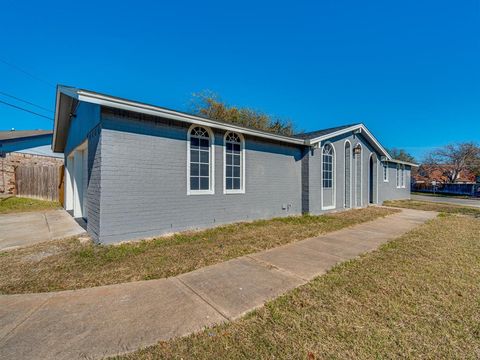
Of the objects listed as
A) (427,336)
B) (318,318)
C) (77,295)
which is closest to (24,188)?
(77,295)

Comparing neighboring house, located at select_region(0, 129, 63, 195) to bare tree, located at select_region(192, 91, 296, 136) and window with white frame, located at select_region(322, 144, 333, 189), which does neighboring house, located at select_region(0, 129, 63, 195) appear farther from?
window with white frame, located at select_region(322, 144, 333, 189)

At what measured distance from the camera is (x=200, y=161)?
668 cm

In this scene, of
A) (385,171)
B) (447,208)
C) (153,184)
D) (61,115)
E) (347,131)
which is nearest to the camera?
→ (153,184)

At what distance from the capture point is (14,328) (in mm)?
2283

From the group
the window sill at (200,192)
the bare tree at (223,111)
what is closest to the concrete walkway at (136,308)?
the window sill at (200,192)

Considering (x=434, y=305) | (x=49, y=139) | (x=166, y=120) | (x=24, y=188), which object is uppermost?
(x=49, y=139)

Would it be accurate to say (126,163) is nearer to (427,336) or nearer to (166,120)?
(166,120)

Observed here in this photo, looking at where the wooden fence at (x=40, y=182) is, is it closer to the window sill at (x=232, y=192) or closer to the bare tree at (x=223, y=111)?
the window sill at (x=232, y=192)

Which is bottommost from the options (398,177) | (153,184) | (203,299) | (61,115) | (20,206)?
(203,299)

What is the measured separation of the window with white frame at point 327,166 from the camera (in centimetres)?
1044

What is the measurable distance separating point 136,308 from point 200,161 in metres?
4.54

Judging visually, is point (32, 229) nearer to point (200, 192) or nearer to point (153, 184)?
point (153, 184)

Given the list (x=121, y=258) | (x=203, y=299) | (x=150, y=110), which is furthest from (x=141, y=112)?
(x=203, y=299)

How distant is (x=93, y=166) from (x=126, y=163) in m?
1.03
